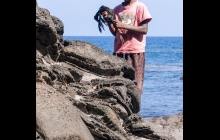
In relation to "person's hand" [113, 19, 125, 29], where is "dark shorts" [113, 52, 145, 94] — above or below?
below

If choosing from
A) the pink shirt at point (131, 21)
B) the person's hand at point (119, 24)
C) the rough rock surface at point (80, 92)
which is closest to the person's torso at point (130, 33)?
the pink shirt at point (131, 21)

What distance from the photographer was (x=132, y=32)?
6.55 meters

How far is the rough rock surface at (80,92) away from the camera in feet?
13.3

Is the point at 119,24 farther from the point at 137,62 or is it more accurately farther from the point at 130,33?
the point at 137,62

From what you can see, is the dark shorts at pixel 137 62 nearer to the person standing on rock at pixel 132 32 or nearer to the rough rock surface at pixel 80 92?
the person standing on rock at pixel 132 32

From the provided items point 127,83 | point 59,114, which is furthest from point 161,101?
point 59,114

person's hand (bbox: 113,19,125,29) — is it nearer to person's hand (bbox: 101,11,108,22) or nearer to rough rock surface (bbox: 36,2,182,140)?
person's hand (bbox: 101,11,108,22)

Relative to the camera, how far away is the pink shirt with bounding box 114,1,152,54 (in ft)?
21.5

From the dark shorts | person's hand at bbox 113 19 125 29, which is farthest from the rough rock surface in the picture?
the dark shorts

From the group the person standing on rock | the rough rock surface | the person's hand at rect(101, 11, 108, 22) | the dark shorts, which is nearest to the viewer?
the rough rock surface
